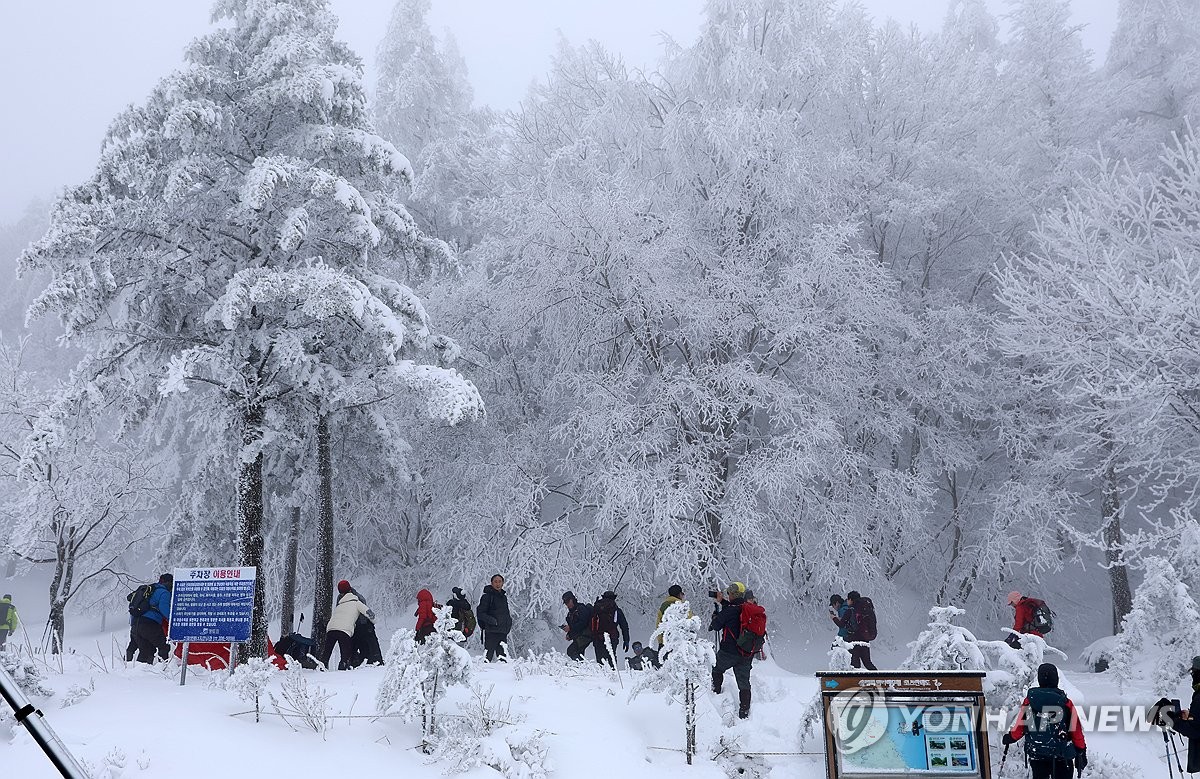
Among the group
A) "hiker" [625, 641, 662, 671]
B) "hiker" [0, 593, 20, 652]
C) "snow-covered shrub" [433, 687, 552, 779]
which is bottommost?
"snow-covered shrub" [433, 687, 552, 779]

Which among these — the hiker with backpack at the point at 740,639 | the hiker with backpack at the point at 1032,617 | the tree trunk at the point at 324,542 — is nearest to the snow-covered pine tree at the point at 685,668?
the hiker with backpack at the point at 740,639

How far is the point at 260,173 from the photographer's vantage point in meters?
9.35

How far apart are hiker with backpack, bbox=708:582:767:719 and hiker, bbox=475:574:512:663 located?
3.66 meters

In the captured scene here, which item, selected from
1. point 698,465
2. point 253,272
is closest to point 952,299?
point 698,465

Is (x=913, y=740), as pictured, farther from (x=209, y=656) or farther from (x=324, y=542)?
(x=324, y=542)

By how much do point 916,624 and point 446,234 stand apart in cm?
1507

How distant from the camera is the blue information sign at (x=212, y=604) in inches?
316

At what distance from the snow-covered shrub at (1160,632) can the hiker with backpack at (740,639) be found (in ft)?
15.3

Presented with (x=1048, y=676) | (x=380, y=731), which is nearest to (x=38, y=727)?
(x=380, y=731)

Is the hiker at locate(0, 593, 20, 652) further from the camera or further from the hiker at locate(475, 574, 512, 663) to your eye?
the camera

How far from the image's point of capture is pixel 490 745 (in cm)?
679

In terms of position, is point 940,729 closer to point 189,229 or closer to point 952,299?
point 189,229

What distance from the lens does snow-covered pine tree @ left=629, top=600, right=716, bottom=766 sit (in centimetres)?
728

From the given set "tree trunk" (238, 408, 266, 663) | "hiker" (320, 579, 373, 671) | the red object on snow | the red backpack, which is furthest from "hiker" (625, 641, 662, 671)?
"tree trunk" (238, 408, 266, 663)
